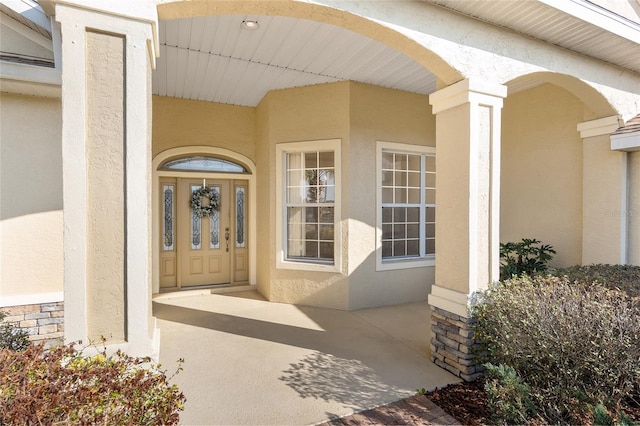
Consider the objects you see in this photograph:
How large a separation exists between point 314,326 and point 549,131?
206 inches

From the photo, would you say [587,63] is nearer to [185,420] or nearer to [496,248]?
[496,248]

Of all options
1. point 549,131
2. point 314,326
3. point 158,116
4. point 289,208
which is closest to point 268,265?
point 289,208

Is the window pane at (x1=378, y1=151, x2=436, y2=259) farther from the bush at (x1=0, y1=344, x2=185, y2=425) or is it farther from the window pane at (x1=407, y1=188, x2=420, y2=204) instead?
the bush at (x1=0, y1=344, x2=185, y2=425)

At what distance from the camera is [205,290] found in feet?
22.6

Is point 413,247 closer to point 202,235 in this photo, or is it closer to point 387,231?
point 387,231

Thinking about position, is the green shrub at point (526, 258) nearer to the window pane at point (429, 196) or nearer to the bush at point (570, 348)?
the window pane at point (429, 196)

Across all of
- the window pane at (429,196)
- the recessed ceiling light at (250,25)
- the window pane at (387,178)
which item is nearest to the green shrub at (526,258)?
the window pane at (429,196)

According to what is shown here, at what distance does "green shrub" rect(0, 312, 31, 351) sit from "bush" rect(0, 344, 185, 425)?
1818mm

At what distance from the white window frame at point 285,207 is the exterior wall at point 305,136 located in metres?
0.08

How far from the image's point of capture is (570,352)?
2553mm

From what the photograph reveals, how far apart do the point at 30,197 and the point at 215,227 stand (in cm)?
369

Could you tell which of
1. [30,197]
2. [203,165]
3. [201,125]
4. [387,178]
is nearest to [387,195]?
[387,178]

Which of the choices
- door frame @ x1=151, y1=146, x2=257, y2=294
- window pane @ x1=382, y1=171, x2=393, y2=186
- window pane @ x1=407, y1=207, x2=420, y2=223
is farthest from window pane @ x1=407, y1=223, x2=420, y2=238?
door frame @ x1=151, y1=146, x2=257, y2=294

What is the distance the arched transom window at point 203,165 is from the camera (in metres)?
6.83
